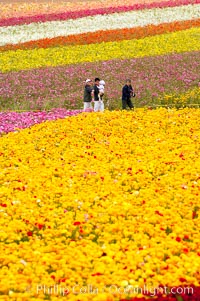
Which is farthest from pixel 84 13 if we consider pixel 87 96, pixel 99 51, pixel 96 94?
pixel 87 96

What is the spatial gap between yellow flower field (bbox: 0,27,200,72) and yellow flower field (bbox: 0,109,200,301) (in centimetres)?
2152

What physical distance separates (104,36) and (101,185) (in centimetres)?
3610

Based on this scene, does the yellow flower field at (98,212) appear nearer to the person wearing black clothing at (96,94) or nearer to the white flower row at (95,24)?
the person wearing black clothing at (96,94)

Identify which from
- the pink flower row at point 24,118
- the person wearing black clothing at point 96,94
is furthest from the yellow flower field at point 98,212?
the person wearing black clothing at point 96,94

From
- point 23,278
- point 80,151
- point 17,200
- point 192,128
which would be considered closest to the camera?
point 23,278

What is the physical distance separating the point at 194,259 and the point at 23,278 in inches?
93.1

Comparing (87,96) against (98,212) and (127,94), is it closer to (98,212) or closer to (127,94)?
(127,94)

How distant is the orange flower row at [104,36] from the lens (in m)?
48.2

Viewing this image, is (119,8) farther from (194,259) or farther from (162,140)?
(194,259)

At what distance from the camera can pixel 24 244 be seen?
35.6ft

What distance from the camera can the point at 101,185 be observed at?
14.3 m

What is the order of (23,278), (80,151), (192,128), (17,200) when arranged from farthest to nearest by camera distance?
(192,128) → (80,151) → (17,200) → (23,278)

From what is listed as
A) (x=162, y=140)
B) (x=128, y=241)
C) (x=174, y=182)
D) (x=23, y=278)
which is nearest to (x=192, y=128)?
(x=162, y=140)

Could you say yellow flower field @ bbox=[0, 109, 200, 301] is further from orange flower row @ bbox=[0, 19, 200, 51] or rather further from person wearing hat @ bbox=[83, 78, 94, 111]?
orange flower row @ bbox=[0, 19, 200, 51]
